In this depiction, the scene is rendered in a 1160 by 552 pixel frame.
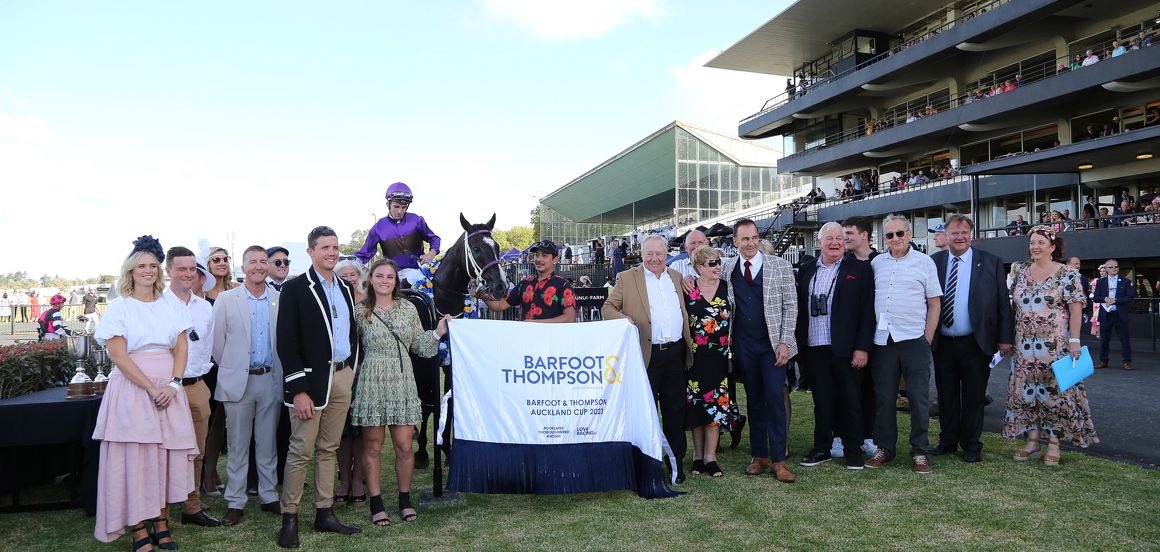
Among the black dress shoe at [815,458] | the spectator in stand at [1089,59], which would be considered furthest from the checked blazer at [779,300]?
the spectator in stand at [1089,59]

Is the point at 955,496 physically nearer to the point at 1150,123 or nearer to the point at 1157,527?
the point at 1157,527

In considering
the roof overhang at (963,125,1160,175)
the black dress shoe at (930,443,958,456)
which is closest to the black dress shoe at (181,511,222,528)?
the black dress shoe at (930,443,958,456)

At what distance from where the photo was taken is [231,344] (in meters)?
5.04

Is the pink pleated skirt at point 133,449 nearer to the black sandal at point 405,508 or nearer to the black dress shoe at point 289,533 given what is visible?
the black dress shoe at point 289,533

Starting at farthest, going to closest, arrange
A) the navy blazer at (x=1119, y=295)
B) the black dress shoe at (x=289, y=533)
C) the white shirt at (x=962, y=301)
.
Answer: the navy blazer at (x=1119, y=295)
the white shirt at (x=962, y=301)
the black dress shoe at (x=289, y=533)

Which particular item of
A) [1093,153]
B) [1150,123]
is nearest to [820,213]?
[1150,123]

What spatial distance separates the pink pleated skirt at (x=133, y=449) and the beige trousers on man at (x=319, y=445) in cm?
73

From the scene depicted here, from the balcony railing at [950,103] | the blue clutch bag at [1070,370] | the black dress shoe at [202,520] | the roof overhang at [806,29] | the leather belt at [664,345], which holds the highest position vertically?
the roof overhang at [806,29]

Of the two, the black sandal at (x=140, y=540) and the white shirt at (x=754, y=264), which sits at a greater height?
the white shirt at (x=754, y=264)

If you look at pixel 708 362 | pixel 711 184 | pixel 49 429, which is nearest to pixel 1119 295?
pixel 708 362

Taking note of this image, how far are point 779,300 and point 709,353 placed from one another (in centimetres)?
72

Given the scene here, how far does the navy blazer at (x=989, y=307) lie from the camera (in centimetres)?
616

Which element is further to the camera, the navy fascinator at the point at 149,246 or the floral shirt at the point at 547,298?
the floral shirt at the point at 547,298

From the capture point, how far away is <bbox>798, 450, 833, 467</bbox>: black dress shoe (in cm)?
614
